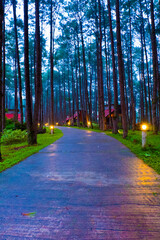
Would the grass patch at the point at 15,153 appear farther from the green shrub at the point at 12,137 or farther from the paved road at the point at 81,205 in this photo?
the green shrub at the point at 12,137

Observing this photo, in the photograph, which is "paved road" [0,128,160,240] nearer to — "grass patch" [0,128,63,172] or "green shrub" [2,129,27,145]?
"grass patch" [0,128,63,172]

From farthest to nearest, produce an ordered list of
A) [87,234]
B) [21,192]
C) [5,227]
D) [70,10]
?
[70,10] < [21,192] < [5,227] < [87,234]

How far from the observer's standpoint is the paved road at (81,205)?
7.01 feet

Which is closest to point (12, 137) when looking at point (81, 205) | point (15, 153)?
point (15, 153)

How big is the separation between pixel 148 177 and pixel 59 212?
104 inches

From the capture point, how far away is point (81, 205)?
110 inches

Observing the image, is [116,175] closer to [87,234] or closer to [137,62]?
[87,234]

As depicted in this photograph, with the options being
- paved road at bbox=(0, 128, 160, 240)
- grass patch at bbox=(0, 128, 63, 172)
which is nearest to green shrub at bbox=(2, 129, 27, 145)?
grass patch at bbox=(0, 128, 63, 172)

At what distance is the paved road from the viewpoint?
7.01 ft

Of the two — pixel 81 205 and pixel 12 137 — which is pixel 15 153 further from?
pixel 81 205

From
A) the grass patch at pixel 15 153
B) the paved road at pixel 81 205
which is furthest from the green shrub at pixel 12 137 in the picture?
the paved road at pixel 81 205

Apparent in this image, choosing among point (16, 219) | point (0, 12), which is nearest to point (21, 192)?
point (16, 219)

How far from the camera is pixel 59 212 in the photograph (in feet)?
8.46

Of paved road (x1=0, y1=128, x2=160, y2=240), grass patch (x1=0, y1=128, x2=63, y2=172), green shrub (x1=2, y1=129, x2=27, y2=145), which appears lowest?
grass patch (x1=0, y1=128, x2=63, y2=172)
